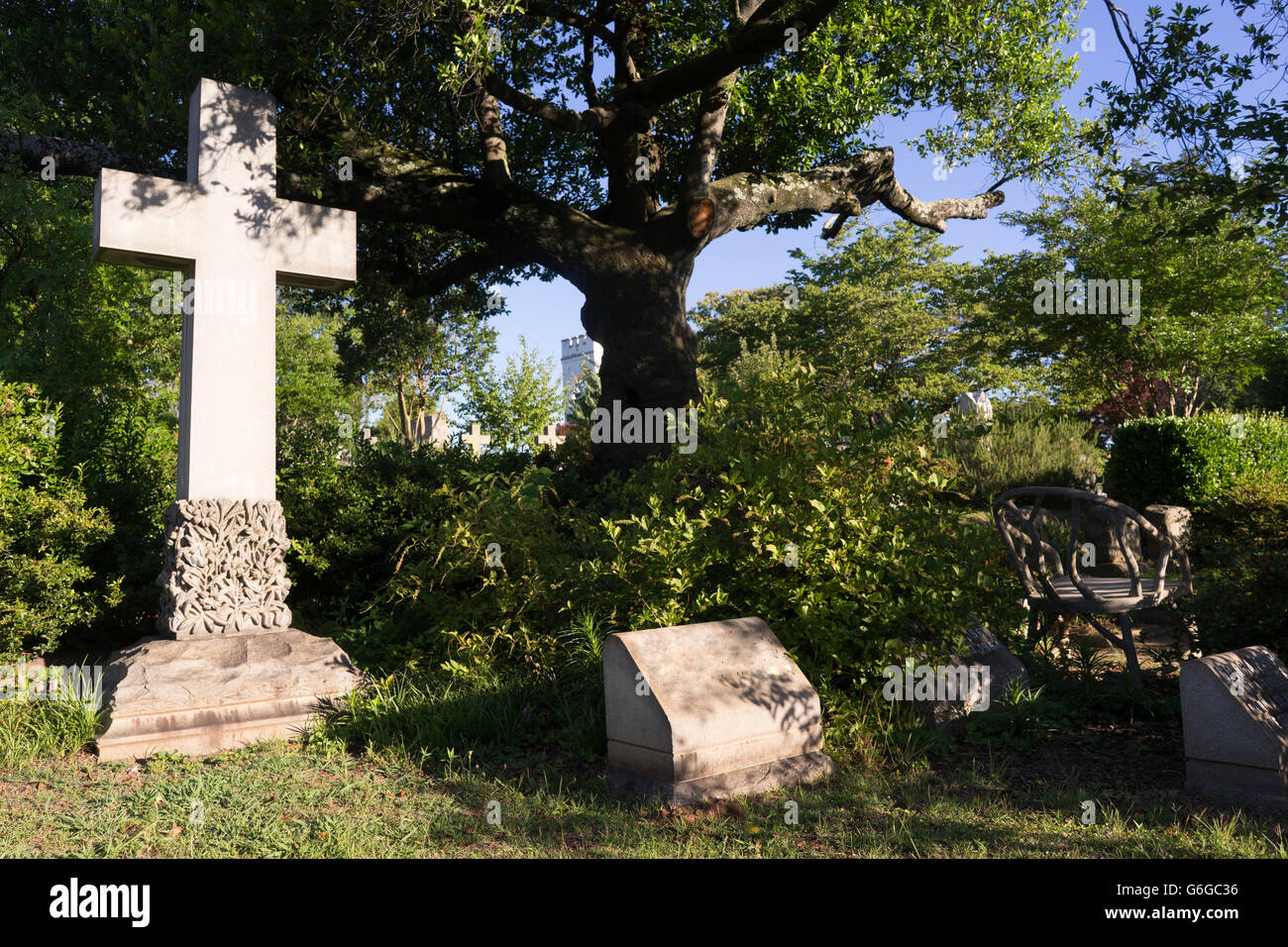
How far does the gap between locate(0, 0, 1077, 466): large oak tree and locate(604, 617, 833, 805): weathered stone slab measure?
5033mm

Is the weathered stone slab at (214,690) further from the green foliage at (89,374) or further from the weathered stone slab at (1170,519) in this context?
the weathered stone slab at (1170,519)

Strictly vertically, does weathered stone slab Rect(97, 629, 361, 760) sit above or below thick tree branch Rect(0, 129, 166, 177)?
below

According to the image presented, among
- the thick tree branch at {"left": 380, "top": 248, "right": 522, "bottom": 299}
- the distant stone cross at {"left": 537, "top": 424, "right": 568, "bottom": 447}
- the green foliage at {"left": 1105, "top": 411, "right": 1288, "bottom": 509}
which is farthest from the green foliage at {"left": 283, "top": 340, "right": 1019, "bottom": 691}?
the green foliage at {"left": 1105, "top": 411, "right": 1288, "bottom": 509}

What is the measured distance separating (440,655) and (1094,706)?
446cm

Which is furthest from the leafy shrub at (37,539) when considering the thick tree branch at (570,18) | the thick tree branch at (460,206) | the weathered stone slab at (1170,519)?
the weathered stone slab at (1170,519)

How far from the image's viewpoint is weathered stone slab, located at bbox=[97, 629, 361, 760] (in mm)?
5066

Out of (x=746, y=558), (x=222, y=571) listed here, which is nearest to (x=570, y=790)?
(x=746, y=558)

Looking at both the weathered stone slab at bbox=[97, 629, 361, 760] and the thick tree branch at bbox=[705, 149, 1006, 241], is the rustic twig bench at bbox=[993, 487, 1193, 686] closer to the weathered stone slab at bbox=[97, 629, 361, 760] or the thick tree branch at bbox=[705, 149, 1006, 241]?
the weathered stone slab at bbox=[97, 629, 361, 760]

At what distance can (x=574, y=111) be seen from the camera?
9266mm

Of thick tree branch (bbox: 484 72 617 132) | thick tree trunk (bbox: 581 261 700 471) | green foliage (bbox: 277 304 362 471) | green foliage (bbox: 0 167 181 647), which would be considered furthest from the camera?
green foliage (bbox: 277 304 362 471)

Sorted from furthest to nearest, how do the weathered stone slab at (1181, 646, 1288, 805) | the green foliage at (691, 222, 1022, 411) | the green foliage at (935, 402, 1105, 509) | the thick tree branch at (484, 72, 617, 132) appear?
the green foliage at (691, 222, 1022, 411), the green foliage at (935, 402, 1105, 509), the thick tree branch at (484, 72, 617, 132), the weathered stone slab at (1181, 646, 1288, 805)

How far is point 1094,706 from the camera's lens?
5.55m

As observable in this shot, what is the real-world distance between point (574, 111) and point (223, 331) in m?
4.91

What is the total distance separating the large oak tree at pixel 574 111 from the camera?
761 centimetres
